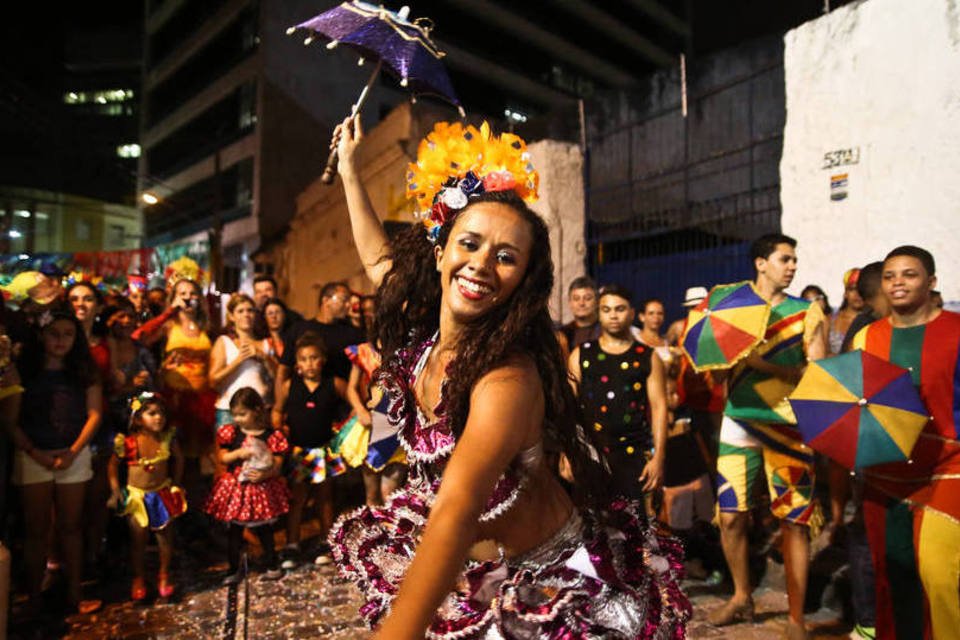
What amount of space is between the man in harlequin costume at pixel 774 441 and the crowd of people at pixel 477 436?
0.05ft

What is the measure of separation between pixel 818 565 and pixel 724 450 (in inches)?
56.8

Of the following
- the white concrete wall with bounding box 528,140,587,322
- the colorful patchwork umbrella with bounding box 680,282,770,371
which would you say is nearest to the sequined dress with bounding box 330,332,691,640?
the colorful patchwork umbrella with bounding box 680,282,770,371

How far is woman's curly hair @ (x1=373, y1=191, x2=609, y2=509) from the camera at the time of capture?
5.59ft

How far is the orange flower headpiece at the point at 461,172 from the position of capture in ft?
6.68

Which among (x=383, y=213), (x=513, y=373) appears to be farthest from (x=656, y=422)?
(x=383, y=213)

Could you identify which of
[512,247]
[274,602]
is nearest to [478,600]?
[512,247]

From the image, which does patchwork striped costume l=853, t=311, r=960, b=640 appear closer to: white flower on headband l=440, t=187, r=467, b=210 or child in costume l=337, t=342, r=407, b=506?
white flower on headband l=440, t=187, r=467, b=210

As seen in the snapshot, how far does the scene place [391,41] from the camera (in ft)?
9.30

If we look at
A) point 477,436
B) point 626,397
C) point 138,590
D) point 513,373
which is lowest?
point 138,590

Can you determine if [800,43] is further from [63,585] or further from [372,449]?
[63,585]

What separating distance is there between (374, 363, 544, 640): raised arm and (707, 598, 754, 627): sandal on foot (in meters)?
3.35

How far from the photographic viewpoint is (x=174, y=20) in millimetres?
38125

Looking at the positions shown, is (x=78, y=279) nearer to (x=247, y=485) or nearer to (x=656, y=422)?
(x=247, y=485)

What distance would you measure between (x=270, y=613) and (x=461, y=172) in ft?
12.0
